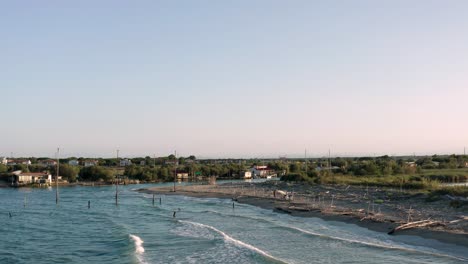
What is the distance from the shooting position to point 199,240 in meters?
35.4

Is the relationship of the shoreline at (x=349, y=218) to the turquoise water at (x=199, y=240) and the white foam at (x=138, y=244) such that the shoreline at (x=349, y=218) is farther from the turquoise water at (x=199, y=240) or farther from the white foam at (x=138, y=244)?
the white foam at (x=138, y=244)

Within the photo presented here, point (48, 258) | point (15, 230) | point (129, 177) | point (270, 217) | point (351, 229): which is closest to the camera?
point (48, 258)

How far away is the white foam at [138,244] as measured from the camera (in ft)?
103

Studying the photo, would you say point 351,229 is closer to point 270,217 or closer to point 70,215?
point 270,217

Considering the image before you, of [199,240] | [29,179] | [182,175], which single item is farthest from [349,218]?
[182,175]

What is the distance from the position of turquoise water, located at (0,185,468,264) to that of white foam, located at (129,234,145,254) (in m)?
0.03

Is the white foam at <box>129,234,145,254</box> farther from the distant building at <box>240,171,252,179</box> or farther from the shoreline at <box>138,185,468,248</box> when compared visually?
the distant building at <box>240,171,252,179</box>

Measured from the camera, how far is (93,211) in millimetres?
56875

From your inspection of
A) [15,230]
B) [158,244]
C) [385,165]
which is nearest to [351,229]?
[158,244]

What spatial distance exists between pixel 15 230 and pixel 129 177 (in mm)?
79242

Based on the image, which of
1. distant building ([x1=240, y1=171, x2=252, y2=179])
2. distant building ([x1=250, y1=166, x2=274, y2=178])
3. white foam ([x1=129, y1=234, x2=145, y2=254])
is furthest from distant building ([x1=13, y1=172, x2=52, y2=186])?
white foam ([x1=129, y1=234, x2=145, y2=254])

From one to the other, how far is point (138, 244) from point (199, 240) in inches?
182

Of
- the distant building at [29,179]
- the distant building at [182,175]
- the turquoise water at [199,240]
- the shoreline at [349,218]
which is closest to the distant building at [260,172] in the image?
the distant building at [182,175]

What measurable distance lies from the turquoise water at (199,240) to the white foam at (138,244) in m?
0.03
